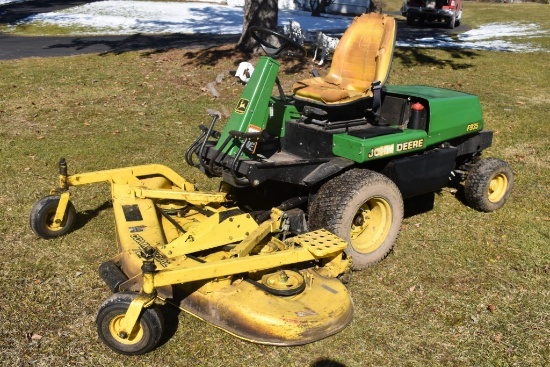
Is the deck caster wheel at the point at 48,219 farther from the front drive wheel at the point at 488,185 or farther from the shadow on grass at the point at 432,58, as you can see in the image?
the shadow on grass at the point at 432,58

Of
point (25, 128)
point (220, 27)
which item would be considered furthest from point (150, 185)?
point (220, 27)

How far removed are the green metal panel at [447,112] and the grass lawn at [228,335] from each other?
2.91 feet

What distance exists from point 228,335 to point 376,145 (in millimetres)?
1797

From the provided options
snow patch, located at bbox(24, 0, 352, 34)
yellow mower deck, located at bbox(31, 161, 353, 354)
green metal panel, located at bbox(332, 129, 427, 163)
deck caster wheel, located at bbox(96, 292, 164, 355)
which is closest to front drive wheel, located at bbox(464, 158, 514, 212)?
green metal panel, located at bbox(332, 129, 427, 163)

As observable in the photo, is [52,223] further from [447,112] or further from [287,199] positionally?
[447,112]

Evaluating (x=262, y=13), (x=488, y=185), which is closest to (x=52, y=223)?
(x=488, y=185)

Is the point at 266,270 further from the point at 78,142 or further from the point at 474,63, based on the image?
the point at 474,63

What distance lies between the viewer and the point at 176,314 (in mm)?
3816

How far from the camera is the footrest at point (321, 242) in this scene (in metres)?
3.73

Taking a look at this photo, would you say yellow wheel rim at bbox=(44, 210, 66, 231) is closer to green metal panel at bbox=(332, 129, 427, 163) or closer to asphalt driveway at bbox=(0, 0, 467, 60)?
green metal panel at bbox=(332, 129, 427, 163)

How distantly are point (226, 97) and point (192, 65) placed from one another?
2034 millimetres

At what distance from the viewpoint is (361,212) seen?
4512mm

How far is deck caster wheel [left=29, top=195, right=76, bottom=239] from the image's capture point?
469 cm

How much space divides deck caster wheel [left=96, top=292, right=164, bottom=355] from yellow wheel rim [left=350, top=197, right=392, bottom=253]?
178 cm
